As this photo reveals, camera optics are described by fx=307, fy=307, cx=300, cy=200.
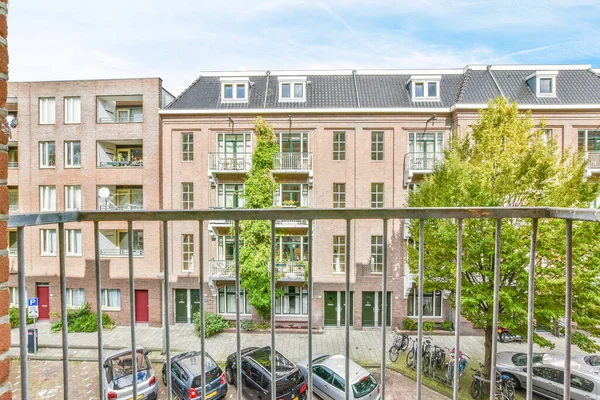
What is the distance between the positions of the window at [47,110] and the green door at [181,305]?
890cm

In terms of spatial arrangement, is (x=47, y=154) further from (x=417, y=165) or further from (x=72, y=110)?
(x=417, y=165)

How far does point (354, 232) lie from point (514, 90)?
Result: 343 inches

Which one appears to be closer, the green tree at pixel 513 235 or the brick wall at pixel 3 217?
the brick wall at pixel 3 217

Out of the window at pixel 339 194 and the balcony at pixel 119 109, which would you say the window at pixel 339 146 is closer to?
the window at pixel 339 194

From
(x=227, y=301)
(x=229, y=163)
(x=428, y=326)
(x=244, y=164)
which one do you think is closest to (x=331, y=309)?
(x=428, y=326)

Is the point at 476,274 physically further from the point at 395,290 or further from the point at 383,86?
the point at 383,86

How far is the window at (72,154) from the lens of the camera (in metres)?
12.8

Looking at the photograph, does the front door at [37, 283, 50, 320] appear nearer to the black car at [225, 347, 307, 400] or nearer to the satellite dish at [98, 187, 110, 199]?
the satellite dish at [98, 187, 110, 199]

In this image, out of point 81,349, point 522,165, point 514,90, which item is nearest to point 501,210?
point 522,165

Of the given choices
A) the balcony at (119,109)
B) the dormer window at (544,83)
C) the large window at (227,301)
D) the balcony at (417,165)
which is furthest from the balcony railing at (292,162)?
the dormer window at (544,83)

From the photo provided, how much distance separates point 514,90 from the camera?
12.5 meters

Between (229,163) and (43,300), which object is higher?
(229,163)

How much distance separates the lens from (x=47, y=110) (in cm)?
1290

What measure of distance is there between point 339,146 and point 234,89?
510cm
